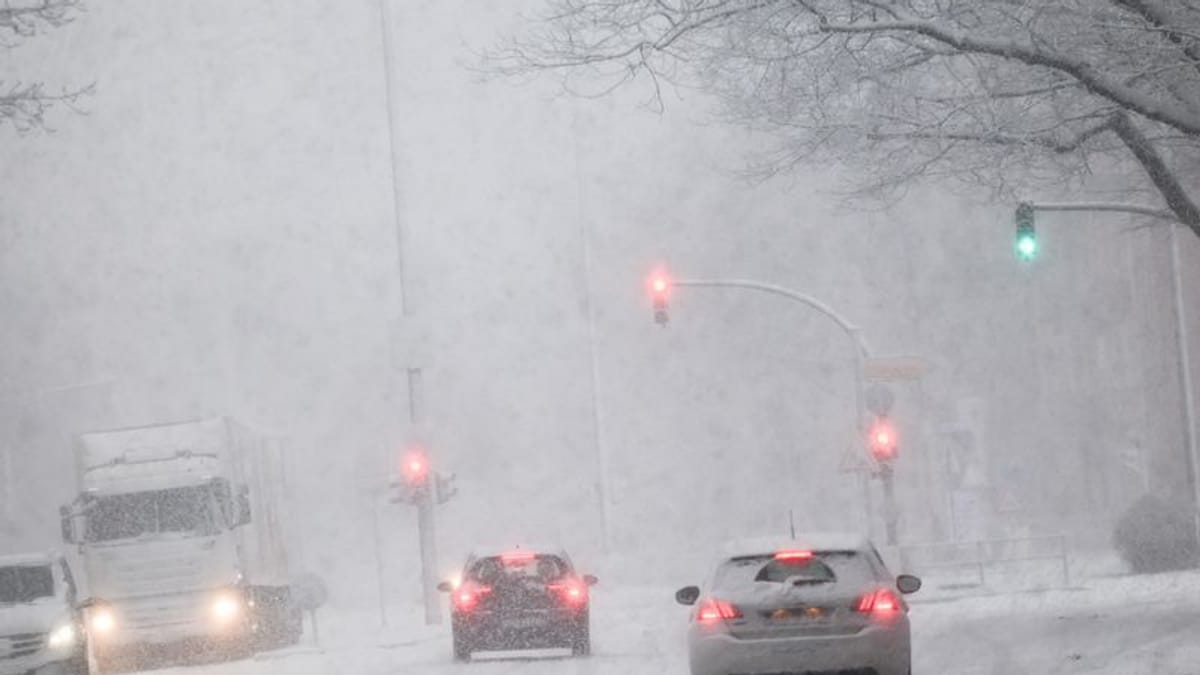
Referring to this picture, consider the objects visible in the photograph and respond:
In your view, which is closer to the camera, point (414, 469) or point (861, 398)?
point (861, 398)

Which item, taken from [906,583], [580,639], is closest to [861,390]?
[580,639]

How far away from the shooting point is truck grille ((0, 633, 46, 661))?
74.1 feet

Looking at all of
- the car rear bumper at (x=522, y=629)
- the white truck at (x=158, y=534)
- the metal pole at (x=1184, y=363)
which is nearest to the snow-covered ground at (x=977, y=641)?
the car rear bumper at (x=522, y=629)

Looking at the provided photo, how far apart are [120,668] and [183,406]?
68849 mm

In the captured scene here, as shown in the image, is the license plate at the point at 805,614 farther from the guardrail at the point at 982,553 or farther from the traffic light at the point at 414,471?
the traffic light at the point at 414,471

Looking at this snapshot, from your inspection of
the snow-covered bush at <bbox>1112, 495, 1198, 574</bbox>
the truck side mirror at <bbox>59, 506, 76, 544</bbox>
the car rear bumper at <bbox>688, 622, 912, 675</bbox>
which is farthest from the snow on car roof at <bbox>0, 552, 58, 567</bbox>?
the snow-covered bush at <bbox>1112, 495, 1198, 574</bbox>

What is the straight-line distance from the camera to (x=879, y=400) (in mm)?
34312

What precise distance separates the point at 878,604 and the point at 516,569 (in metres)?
10.4

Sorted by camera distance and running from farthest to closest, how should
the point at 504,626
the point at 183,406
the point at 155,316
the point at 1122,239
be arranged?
the point at 155,316, the point at 183,406, the point at 1122,239, the point at 504,626

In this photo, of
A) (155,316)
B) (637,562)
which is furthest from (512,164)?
(637,562)

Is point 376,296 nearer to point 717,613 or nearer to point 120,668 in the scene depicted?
point 120,668

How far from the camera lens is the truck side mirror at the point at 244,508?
98.0 feet

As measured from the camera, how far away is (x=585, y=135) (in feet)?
344

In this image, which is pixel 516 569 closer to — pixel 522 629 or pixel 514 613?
pixel 514 613
